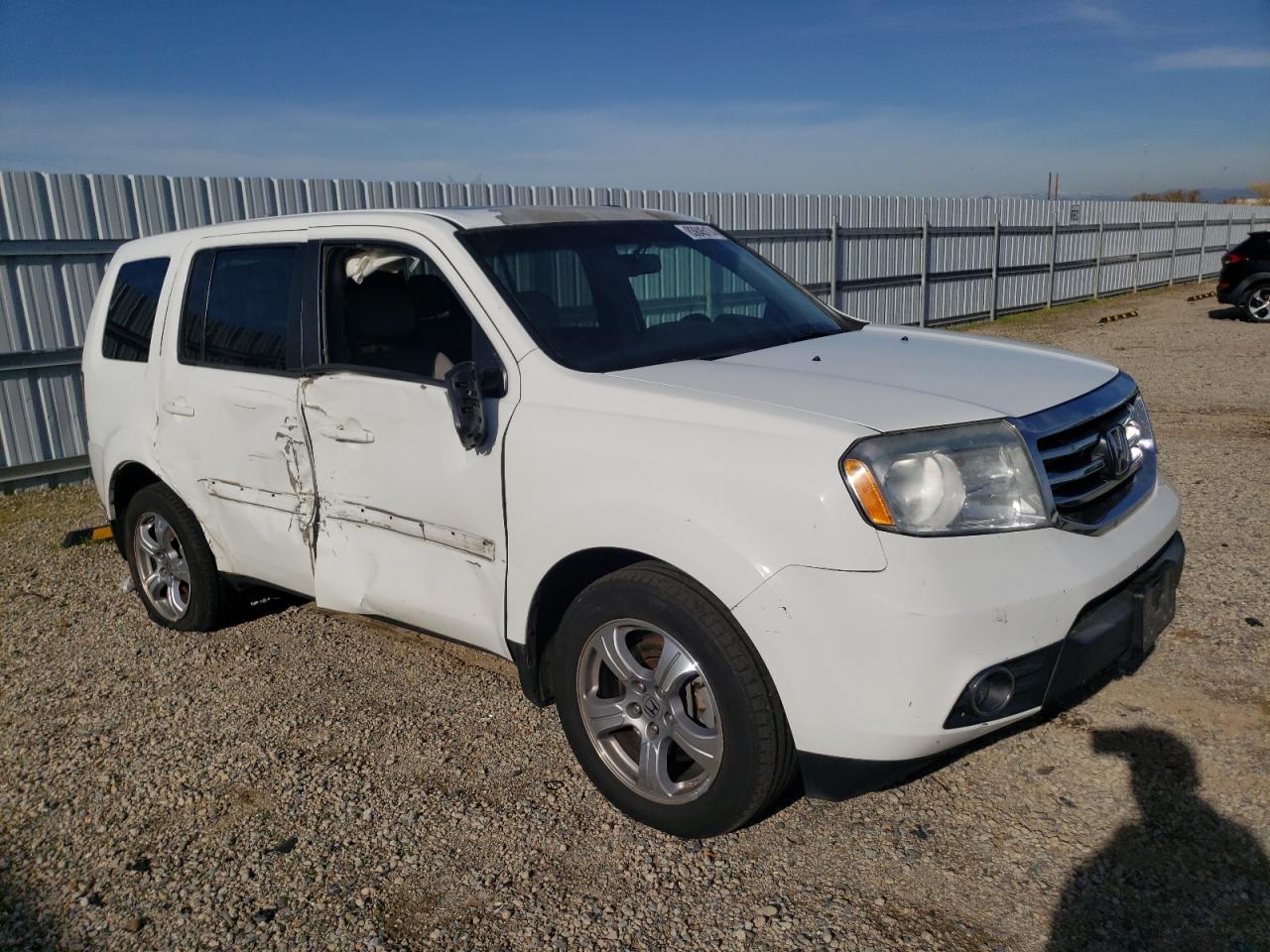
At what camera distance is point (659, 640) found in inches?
120

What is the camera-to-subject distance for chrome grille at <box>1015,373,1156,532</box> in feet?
9.32

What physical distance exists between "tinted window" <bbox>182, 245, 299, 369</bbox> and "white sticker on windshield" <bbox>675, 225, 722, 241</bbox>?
162 cm

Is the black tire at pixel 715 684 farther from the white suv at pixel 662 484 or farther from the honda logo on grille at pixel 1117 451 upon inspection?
the honda logo on grille at pixel 1117 451

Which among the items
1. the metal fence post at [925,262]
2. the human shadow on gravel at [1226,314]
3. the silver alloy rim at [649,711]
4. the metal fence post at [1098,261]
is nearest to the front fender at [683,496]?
the silver alloy rim at [649,711]

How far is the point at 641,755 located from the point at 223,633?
2.85m

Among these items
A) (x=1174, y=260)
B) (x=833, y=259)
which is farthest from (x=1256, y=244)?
(x=1174, y=260)

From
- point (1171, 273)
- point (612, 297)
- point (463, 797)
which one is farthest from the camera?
point (1171, 273)

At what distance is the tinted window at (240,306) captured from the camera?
4168 millimetres

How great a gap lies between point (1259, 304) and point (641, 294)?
58.7ft

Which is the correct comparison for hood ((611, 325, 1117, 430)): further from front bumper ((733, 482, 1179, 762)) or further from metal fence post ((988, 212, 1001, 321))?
metal fence post ((988, 212, 1001, 321))

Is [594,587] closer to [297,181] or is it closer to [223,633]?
[223,633]

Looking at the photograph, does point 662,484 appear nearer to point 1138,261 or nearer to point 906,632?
point 906,632

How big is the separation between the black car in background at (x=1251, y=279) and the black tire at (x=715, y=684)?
1866 cm

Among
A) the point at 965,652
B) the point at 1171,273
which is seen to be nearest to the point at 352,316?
the point at 965,652
